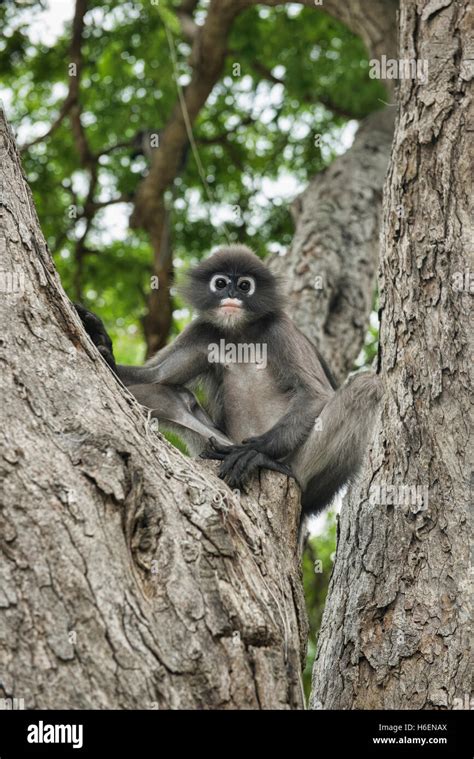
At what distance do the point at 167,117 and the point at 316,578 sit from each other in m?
5.85

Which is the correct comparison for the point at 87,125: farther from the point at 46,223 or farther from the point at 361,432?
the point at 361,432

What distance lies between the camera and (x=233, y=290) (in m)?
6.64

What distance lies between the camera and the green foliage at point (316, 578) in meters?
9.56

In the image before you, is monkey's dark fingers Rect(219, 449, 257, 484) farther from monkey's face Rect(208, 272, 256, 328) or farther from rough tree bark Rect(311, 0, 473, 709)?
monkey's face Rect(208, 272, 256, 328)

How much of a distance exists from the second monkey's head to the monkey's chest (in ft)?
1.17

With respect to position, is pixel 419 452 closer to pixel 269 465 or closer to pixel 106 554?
pixel 269 465

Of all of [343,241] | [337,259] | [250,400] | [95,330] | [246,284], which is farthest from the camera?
[343,241]

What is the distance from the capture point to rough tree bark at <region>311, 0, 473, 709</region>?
4.28 m

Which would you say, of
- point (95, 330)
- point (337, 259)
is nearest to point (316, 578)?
point (337, 259)

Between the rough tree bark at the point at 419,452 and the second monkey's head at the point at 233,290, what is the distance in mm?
1698

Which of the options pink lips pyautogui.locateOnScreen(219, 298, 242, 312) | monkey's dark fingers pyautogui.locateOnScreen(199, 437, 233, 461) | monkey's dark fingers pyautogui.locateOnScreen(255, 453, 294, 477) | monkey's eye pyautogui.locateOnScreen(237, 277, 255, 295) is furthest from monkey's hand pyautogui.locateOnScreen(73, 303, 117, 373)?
monkey's eye pyautogui.locateOnScreen(237, 277, 255, 295)

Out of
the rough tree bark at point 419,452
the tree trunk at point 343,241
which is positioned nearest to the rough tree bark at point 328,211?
the tree trunk at point 343,241
